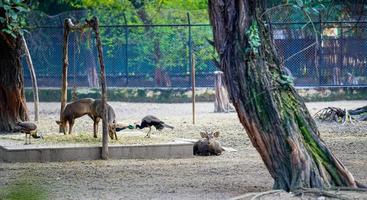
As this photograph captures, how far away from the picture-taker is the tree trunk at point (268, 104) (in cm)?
823

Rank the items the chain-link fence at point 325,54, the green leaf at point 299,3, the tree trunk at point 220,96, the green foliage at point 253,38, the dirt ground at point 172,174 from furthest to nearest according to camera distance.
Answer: the chain-link fence at point 325,54
the tree trunk at point 220,96
the dirt ground at point 172,174
the green foliage at point 253,38
the green leaf at point 299,3

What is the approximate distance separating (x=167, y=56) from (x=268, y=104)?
19.7 m

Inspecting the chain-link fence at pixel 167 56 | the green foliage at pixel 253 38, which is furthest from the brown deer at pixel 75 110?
the chain-link fence at pixel 167 56

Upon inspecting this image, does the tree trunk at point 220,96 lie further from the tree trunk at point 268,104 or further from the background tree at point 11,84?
the tree trunk at point 268,104

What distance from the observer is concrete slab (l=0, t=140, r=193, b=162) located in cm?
1171

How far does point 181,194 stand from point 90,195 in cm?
93

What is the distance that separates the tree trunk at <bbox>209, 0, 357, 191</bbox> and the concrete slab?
3.65 metres

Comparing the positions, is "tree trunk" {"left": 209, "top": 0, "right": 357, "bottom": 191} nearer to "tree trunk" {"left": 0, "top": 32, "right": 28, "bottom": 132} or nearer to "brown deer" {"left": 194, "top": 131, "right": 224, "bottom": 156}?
"brown deer" {"left": 194, "top": 131, "right": 224, "bottom": 156}

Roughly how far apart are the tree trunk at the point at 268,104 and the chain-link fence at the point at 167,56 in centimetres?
1832

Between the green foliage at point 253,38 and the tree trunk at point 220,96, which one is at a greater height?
the green foliage at point 253,38

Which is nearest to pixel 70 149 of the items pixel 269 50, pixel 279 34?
pixel 269 50

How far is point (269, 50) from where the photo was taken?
28.7 ft

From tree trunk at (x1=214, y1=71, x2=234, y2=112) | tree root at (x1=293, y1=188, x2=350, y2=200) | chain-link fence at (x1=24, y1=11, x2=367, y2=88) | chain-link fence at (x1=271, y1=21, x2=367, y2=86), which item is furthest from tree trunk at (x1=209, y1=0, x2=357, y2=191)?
chain-link fence at (x1=24, y1=11, x2=367, y2=88)

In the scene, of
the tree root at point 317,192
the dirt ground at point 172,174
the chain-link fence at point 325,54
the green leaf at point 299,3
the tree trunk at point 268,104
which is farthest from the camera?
the chain-link fence at point 325,54
